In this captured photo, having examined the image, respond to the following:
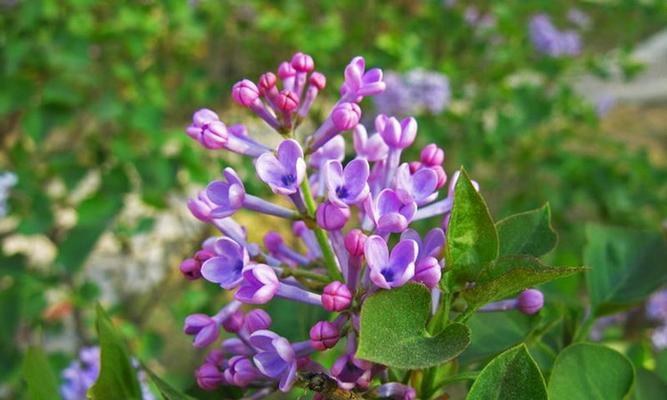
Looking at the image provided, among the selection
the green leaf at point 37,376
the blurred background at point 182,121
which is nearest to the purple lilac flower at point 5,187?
the blurred background at point 182,121

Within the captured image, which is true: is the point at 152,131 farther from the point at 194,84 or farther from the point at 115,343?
the point at 115,343

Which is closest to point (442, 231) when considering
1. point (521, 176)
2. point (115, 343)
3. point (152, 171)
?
point (115, 343)

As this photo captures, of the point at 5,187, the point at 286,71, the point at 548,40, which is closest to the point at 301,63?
Result: the point at 286,71

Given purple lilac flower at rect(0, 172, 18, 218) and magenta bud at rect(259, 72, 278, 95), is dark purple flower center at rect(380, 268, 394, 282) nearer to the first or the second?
magenta bud at rect(259, 72, 278, 95)

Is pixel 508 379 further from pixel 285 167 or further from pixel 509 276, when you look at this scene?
pixel 285 167

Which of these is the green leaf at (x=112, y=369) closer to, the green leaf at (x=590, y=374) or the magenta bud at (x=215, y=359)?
the magenta bud at (x=215, y=359)

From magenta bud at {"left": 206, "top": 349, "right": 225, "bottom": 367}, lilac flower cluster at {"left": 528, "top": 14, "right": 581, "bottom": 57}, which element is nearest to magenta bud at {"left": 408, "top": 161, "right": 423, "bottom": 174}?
magenta bud at {"left": 206, "top": 349, "right": 225, "bottom": 367}
